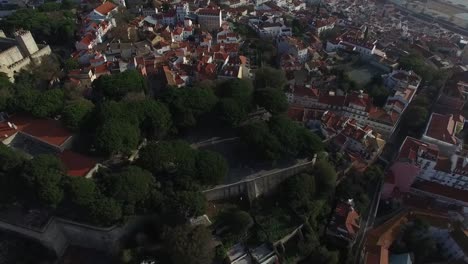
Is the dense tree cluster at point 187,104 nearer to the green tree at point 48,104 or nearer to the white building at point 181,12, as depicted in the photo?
the green tree at point 48,104

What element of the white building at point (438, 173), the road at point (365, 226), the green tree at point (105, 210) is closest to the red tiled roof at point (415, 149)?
the white building at point (438, 173)

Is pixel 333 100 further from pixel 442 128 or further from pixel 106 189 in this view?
pixel 106 189

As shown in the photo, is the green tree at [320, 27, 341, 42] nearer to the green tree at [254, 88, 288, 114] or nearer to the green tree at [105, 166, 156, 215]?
the green tree at [254, 88, 288, 114]

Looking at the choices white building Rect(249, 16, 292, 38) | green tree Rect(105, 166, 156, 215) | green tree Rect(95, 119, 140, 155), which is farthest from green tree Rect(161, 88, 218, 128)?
white building Rect(249, 16, 292, 38)

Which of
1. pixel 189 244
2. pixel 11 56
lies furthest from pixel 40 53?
pixel 189 244

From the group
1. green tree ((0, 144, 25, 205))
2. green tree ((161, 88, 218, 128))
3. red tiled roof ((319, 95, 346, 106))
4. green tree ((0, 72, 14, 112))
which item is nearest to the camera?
green tree ((0, 144, 25, 205))

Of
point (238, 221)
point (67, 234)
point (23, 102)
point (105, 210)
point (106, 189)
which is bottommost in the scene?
Answer: point (67, 234)
